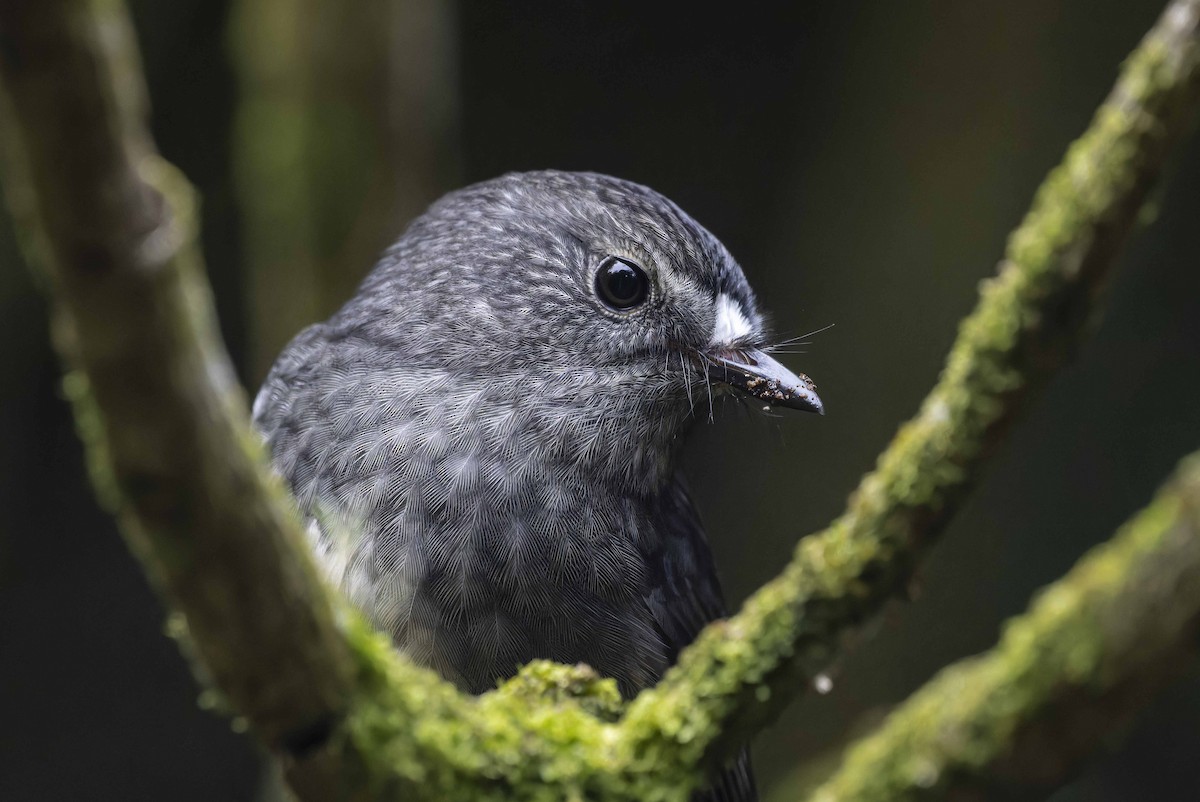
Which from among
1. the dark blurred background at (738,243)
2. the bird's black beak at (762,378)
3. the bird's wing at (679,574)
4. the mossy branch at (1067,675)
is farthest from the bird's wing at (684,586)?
the dark blurred background at (738,243)

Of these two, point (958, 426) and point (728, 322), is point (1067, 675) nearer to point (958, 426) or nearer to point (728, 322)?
point (958, 426)

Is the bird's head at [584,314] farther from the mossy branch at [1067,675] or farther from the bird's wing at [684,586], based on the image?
the mossy branch at [1067,675]

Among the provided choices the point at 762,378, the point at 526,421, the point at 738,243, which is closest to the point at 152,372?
the point at 526,421

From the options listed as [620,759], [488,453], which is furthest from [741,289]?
[620,759]

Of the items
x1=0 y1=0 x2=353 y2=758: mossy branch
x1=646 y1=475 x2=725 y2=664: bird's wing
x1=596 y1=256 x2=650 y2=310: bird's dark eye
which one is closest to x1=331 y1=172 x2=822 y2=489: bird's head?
x1=596 y1=256 x2=650 y2=310: bird's dark eye

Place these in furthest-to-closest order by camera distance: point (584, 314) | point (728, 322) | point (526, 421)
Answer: point (728, 322) → point (584, 314) → point (526, 421)

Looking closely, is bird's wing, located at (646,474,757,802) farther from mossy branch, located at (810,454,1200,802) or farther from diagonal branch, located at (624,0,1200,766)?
mossy branch, located at (810,454,1200,802)
